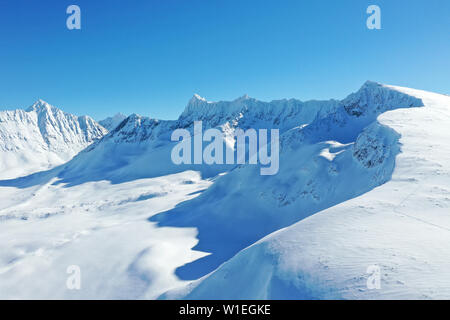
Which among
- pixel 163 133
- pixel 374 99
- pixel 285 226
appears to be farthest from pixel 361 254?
pixel 163 133

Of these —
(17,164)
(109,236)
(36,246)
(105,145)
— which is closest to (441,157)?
(109,236)

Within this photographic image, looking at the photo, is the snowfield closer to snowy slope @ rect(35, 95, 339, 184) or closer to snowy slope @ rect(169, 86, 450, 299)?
snowy slope @ rect(169, 86, 450, 299)

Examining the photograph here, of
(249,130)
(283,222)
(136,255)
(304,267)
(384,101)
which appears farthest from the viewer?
(249,130)

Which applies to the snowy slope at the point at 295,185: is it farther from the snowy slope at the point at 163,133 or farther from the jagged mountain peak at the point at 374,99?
the snowy slope at the point at 163,133

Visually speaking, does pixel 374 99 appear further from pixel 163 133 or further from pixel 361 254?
pixel 163 133

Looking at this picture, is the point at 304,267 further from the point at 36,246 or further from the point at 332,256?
the point at 36,246

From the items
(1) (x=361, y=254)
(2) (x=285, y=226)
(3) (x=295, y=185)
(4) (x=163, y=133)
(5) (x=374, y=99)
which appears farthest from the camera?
(4) (x=163, y=133)
